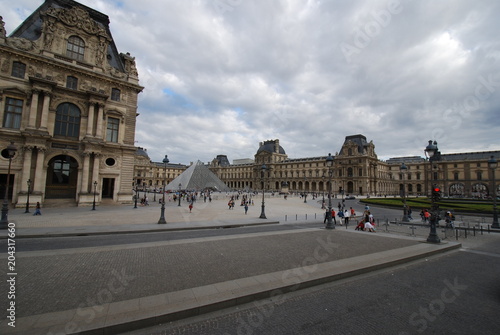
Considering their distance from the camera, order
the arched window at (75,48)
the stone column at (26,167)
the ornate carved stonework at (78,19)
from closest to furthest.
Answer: the stone column at (26,167)
the ornate carved stonework at (78,19)
the arched window at (75,48)

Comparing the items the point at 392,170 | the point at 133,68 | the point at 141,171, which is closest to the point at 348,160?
the point at 392,170

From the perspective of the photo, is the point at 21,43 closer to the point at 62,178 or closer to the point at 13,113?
the point at 13,113

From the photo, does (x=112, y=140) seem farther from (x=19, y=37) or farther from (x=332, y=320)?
(x=332, y=320)

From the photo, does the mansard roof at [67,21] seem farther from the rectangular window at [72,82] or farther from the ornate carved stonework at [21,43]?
the rectangular window at [72,82]

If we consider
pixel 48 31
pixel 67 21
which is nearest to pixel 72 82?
pixel 48 31

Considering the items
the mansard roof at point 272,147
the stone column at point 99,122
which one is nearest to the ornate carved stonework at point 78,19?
the stone column at point 99,122

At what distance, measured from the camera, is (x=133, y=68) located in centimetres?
3017

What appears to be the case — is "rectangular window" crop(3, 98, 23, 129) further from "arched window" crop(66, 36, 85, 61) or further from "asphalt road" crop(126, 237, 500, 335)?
"asphalt road" crop(126, 237, 500, 335)

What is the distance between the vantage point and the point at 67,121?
82.7ft

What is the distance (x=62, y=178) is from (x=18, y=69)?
11149 mm

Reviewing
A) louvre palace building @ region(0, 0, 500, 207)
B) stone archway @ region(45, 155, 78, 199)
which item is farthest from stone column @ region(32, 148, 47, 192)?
stone archway @ region(45, 155, 78, 199)

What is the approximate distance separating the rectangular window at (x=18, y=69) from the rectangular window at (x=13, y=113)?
2.41m

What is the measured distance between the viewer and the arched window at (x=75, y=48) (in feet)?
84.0

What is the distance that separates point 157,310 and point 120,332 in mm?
648
